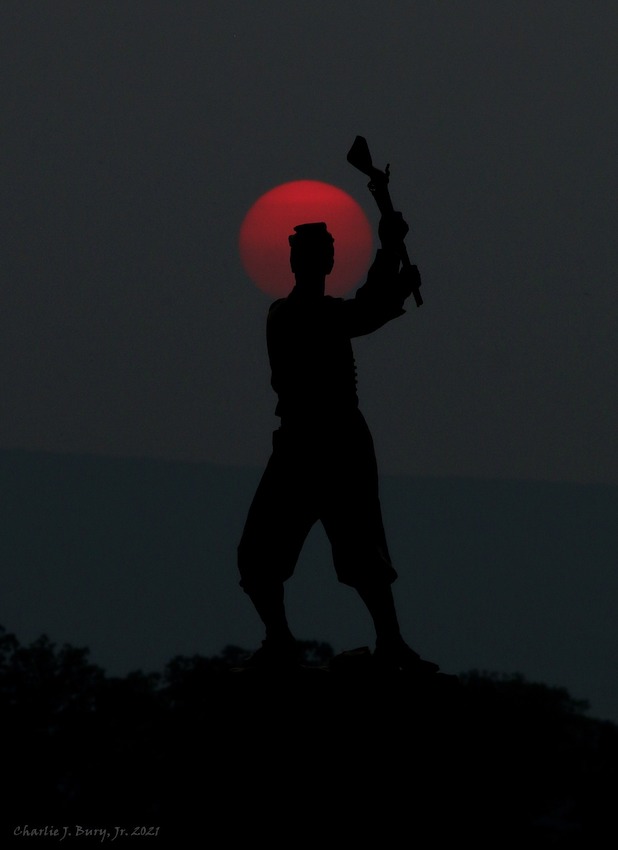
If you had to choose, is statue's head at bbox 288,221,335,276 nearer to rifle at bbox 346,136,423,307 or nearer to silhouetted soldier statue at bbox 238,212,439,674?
silhouetted soldier statue at bbox 238,212,439,674

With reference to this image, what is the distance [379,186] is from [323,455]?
1.84 m

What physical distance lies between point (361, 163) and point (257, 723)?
379cm

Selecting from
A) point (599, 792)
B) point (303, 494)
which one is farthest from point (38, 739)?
point (303, 494)

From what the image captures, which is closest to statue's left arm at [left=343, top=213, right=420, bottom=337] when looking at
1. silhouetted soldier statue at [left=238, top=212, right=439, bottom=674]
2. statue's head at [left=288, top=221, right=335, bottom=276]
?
silhouetted soldier statue at [left=238, top=212, right=439, bottom=674]

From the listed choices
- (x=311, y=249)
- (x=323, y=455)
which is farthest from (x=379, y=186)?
(x=323, y=455)

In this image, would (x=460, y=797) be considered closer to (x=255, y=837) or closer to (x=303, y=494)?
(x=255, y=837)

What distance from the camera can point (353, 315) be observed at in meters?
11.4

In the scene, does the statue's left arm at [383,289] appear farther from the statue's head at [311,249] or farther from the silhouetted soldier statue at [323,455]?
the statue's head at [311,249]

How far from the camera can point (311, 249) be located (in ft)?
37.9

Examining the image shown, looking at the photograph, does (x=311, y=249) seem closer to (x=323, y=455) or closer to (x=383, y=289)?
(x=383, y=289)

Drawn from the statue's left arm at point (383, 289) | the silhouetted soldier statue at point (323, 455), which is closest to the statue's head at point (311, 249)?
the silhouetted soldier statue at point (323, 455)

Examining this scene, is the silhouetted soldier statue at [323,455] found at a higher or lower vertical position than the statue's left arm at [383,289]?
lower

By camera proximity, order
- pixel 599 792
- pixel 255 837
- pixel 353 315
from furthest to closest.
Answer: pixel 599 792 < pixel 353 315 < pixel 255 837

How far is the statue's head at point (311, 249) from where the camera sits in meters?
11.5
